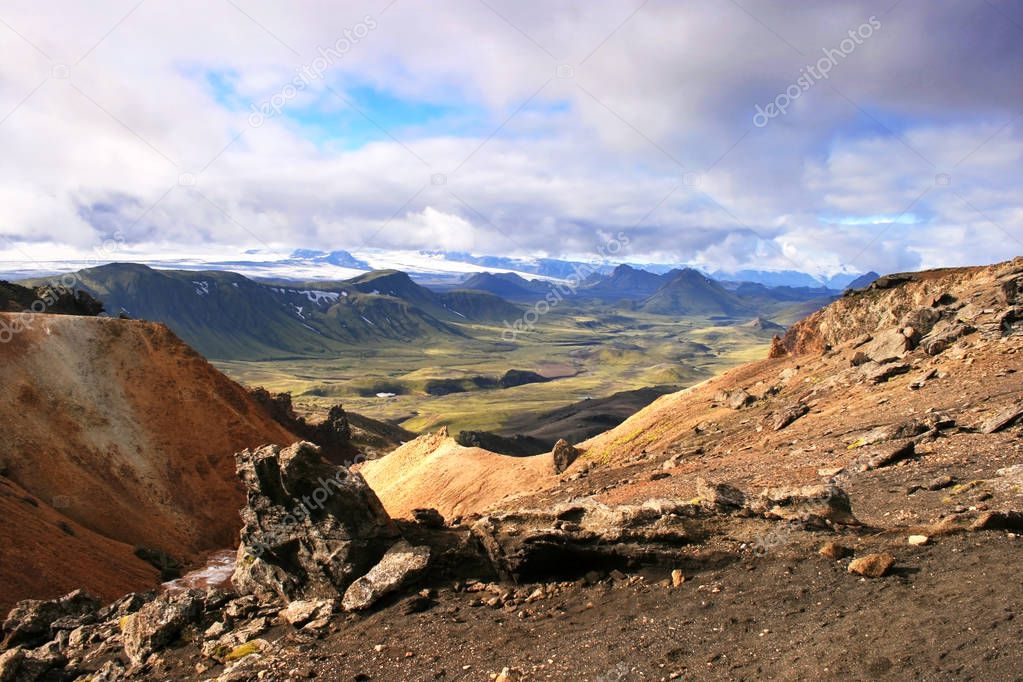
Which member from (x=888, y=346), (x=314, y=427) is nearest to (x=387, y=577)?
(x=888, y=346)

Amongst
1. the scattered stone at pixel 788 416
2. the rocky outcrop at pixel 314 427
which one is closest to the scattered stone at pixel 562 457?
the scattered stone at pixel 788 416

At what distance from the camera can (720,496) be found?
21.1 metres

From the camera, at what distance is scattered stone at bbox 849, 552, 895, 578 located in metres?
16.0

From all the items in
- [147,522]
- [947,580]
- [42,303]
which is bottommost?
[147,522]

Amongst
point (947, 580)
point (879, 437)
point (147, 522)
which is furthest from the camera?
point (147, 522)

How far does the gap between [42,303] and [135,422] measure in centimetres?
3343

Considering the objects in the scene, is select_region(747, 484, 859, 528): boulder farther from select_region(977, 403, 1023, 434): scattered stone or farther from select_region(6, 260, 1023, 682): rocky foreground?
select_region(977, 403, 1023, 434): scattered stone

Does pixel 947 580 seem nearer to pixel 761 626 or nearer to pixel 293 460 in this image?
pixel 761 626

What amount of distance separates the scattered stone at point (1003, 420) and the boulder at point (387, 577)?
2363 cm

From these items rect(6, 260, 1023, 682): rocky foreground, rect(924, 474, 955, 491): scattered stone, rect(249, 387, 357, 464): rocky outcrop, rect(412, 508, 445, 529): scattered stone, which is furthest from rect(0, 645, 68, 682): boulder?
rect(249, 387, 357, 464): rocky outcrop

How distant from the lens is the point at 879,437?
3062 centimetres

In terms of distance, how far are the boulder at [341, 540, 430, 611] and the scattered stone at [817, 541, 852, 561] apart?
40.0 ft

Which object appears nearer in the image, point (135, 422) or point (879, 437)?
point (879, 437)

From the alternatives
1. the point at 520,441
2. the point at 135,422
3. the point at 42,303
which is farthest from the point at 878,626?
the point at 520,441
